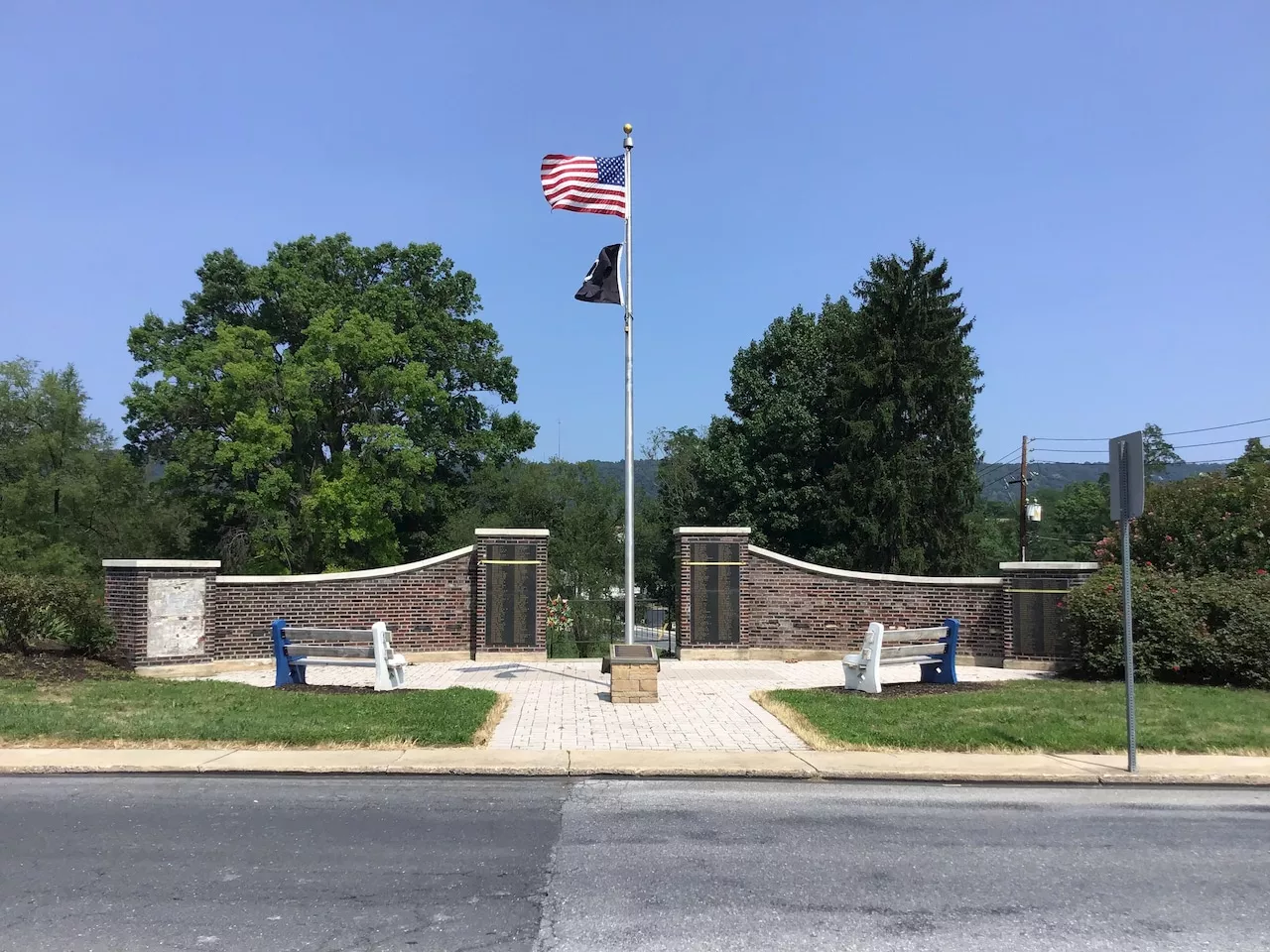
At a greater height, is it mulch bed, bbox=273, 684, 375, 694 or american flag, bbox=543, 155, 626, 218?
american flag, bbox=543, 155, 626, 218

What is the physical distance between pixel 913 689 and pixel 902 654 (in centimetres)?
55

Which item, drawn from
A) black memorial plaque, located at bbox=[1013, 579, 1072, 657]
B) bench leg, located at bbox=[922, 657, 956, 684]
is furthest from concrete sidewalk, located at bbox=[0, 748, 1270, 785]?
black memorial plaque, located at bbox=[1013, 579, 1072, 657]

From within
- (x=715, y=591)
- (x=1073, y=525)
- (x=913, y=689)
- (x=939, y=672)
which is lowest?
(x=913, y=689)

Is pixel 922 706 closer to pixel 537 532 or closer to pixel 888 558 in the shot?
pixel 537 532

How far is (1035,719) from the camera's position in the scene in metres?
10.4

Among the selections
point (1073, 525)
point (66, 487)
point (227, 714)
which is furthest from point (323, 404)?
point (1073, 525)

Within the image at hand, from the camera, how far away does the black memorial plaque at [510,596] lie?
Result: 635 inches

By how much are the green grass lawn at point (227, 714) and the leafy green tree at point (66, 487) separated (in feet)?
106

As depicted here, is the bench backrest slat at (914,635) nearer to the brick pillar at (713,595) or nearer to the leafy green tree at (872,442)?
the brick pillar at (713,595)

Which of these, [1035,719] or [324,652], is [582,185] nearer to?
[324,652]

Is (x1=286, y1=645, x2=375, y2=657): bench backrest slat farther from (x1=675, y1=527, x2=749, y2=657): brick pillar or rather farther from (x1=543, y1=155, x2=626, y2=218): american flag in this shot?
(x1=543, y1=155, x2=626, y2=218): american flag

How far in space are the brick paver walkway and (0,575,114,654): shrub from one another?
196cm

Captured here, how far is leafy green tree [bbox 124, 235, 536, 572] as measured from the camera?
110 feet

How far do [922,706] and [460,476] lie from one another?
31.9 meters
